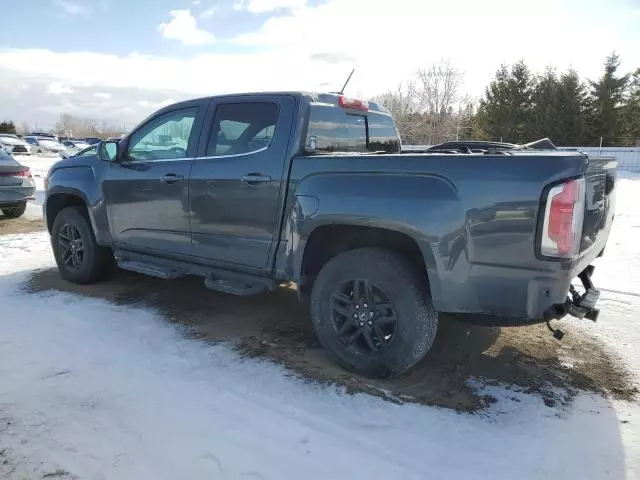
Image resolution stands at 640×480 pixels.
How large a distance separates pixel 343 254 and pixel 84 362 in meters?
1.98

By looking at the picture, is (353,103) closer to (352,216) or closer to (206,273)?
(352,216)

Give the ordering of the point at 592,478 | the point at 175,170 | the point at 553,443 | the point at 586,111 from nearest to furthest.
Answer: the point at 592,478 → the point at 553,443 → the point at 175,170 → the point at 586,111

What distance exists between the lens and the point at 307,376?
3.48 meters

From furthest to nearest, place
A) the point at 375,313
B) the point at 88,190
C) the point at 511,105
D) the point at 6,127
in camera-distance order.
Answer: the point at 6,127 < the point at 511,105 < the point at 88,190 < the point at 375,313

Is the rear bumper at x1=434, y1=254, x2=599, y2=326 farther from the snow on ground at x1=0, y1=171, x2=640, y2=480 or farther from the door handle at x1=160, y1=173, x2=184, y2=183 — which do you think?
the door handle at x1=160, y1=173, x2=184, y2=183

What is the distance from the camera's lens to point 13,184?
31.3 ft

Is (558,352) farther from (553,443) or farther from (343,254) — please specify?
(343,254)

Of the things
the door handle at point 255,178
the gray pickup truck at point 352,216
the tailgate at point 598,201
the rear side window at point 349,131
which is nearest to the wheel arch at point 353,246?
the gray pickup truck at point 352,216

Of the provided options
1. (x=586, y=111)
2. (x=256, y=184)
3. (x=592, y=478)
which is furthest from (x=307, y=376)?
(x=586, y=111)

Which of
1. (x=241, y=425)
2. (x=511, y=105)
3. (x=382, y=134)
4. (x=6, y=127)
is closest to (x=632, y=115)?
A: (x=511, y=105)

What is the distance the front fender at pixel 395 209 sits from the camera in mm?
2941

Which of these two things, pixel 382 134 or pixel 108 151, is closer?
pixel 382 134

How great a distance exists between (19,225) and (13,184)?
78 cm

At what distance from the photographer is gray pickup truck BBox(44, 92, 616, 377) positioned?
9.12 feet
